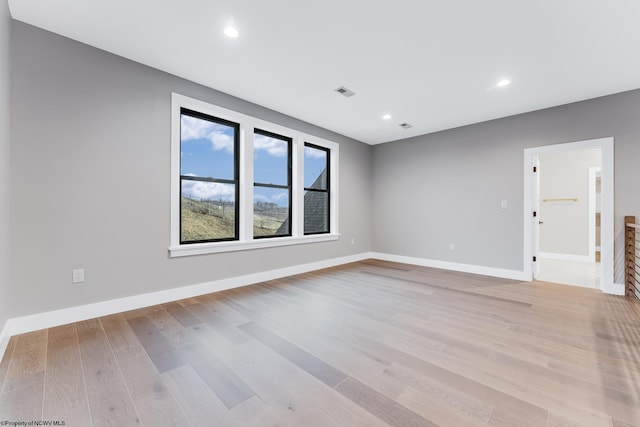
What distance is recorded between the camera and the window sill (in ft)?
9.95

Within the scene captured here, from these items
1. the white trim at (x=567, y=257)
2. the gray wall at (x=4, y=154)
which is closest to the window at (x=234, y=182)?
the gray wall at (x=4, y=154)

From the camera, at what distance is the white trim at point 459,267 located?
13.3 feet

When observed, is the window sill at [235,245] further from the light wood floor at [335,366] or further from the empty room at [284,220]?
the light wood floor at [335,366]

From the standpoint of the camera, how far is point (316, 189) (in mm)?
4910

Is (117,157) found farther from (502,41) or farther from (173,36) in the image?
(502,41)

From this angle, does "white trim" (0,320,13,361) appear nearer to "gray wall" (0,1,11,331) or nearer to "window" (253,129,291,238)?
"gray wall" (0,1,11,331)

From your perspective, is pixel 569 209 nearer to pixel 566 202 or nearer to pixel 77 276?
pixel 566 202

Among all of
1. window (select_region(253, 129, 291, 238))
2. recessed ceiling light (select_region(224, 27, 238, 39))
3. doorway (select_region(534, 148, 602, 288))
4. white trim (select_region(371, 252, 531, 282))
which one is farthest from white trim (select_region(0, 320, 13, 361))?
doorway (select_region(534, 148, 602, 288))

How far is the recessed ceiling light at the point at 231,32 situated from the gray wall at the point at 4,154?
147 centimetres

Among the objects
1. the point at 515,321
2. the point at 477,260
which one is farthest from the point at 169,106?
the point at 477,260

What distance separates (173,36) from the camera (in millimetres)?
2348

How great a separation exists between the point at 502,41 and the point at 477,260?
330cm

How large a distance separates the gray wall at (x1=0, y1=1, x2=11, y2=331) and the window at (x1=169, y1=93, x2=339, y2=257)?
1197 millimetres

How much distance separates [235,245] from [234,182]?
0.86 m
